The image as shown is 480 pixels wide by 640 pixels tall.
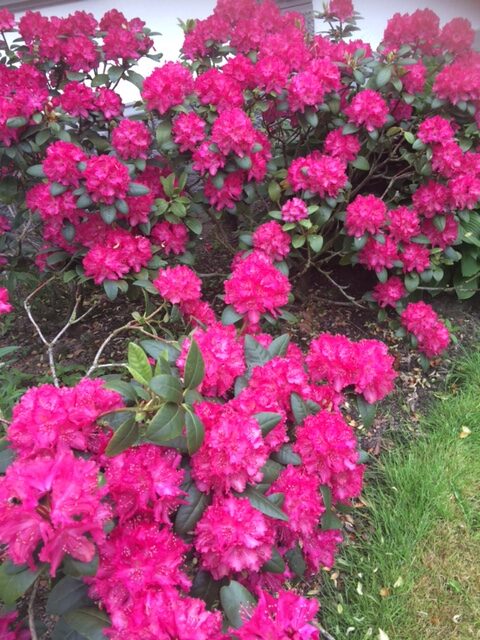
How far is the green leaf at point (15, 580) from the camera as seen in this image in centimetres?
83

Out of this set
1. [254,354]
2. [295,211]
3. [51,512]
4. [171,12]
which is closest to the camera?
[51,512]

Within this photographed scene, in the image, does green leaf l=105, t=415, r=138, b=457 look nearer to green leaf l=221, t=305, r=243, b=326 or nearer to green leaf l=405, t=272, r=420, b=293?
green leaf l=221, t=305, r=243, b=326

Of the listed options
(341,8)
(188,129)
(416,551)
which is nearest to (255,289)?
(188,129)

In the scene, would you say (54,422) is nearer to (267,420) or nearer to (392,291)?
(267,420)

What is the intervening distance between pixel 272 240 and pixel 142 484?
127 cm

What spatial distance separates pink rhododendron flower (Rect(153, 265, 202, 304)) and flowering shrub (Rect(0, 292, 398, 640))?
44 centimetres

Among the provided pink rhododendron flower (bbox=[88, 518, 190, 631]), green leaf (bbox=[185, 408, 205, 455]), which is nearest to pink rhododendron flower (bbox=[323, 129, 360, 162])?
green leaf (bbox=[185, 408, 205, 455])

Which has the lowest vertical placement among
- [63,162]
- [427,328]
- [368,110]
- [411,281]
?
[427,328]

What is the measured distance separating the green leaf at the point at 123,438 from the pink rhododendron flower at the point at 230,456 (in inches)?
5.6

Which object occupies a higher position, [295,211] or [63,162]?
[63,162]

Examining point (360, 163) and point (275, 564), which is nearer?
point (275, 564)

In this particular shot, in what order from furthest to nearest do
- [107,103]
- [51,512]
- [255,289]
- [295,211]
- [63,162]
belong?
[107,103], [295,211], [63,162], [255,289], [51,512]

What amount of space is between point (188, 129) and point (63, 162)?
49 cm

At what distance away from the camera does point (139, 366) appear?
1.07 m
